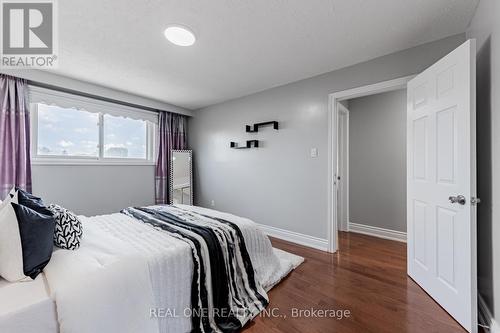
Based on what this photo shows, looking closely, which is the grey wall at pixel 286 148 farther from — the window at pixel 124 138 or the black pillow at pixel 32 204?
the black pillow at pixel 32 204

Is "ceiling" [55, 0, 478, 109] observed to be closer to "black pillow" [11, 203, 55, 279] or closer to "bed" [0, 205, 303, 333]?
"black pillow" [11, 203, 55, 279]

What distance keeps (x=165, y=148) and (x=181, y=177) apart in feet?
2.27

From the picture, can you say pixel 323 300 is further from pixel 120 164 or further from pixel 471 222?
pixel 120 164

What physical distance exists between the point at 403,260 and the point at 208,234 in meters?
2.42

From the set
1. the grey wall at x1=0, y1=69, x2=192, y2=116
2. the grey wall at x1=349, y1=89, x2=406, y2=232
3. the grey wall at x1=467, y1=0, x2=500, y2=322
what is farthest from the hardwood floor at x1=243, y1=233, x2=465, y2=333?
the grey wall at x1=0, y1=69, x2=192, y2=116

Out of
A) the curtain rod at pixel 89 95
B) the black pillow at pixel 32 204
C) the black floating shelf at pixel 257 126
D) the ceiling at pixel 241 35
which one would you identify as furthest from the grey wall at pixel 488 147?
the curtain rod at pixel 89 95

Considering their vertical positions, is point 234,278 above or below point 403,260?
above

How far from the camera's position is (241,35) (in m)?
2.08

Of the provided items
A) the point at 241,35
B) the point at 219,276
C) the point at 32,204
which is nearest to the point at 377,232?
the point at 219,276

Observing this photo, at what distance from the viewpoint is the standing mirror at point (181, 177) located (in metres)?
4.50

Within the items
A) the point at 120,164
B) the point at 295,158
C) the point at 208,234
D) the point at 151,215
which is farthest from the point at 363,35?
the point at 120,164

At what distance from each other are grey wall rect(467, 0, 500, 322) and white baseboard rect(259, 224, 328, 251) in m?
1.49

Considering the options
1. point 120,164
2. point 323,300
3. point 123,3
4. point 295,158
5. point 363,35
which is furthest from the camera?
point 120,164

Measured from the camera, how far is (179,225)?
6.20ft
